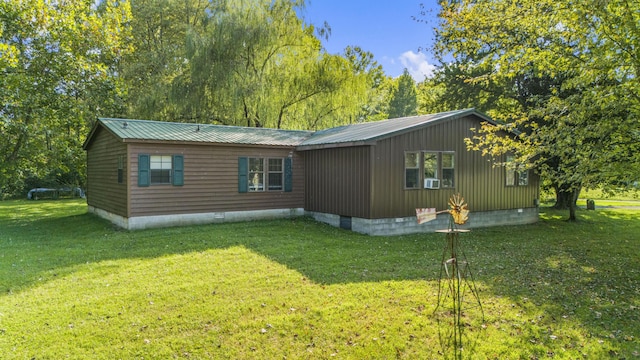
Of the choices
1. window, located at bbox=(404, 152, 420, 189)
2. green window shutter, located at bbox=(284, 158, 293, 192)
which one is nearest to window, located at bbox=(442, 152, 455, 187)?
window, located at bbox=(404, 152, 420, 189)

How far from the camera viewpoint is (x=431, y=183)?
11.1m

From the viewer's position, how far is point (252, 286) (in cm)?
584

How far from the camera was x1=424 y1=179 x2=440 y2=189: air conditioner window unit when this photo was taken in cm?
1106

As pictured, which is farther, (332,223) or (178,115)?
(178,115)

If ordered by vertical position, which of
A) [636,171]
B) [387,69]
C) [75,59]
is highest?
[387,69]

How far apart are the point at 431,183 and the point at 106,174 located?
1047 cm

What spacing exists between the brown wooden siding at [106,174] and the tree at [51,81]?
102 inches

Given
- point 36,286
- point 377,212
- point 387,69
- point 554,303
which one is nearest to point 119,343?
point 36,286

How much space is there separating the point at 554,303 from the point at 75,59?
61.0 ft

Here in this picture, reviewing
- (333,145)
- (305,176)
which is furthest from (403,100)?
(333,145)

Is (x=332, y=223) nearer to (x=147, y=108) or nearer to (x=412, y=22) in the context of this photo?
(x=412, y=22)

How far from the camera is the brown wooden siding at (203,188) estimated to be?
419 inches

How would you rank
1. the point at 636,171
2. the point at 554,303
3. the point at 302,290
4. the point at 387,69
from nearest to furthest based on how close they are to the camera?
the point at 554,303, the point at 302,290, the point at 636,171, the point at 387,69

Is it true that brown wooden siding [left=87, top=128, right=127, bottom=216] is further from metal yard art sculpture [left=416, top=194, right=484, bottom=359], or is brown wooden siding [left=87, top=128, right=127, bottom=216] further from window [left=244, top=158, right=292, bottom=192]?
metal yard art sculpture [left=416, top=194, right=484, bottom=359]
